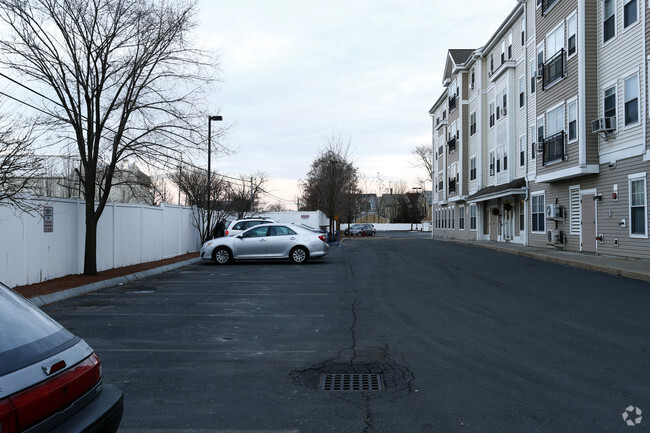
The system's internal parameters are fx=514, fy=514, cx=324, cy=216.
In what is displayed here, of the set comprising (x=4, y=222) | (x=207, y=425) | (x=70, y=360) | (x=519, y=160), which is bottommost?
(x=207, y=425)

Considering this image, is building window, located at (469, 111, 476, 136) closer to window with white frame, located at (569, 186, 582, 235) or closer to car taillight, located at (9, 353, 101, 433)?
window with white frame, located at (569, 186, 582, 235)

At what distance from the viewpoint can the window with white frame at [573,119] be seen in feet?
68.2

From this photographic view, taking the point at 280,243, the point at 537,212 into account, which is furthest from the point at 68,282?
the point at 537,212

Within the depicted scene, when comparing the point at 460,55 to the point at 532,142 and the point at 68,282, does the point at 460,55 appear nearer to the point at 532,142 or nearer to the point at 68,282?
the point at 532,142

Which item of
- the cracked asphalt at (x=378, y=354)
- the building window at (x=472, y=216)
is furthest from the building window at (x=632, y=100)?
the building window at (x=472, y=216)

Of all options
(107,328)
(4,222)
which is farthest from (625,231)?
(4,222)

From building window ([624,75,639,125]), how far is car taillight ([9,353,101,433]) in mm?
18842

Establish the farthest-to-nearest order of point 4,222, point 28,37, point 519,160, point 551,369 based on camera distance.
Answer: point 519,160
point 28,37
point 4,222
point 551,369

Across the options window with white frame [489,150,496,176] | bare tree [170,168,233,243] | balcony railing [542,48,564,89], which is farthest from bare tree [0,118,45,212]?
window with white frame [489,150,496,176]

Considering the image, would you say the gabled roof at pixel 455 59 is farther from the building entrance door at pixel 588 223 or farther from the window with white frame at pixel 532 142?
the building entrance door at pixel 588 223

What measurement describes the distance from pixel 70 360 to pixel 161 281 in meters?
12.0

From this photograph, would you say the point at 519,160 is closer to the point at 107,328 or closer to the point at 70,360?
the point at 107,328

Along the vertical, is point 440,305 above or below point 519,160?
below

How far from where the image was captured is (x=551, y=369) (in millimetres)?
5621
